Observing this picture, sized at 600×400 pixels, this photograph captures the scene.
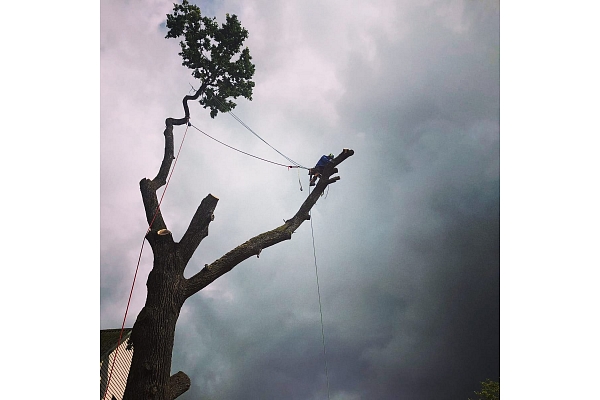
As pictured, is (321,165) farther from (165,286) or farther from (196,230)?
(165,286)

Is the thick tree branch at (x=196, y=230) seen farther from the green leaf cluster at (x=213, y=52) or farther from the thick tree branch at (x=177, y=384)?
the green leaf cluster at (x=213, y=52)

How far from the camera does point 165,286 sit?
90.7 inches

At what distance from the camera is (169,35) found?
373 centimetres

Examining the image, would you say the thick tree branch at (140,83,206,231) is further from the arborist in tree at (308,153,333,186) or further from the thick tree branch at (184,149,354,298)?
the arborist in tree at (308,153,333,186)

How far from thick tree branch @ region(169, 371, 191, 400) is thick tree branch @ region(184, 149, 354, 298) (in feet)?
1.69

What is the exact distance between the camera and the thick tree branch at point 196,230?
8.13 ft

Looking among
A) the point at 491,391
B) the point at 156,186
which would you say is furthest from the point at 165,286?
the point at 491,391

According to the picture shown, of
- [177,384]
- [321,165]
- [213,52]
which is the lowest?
[177,384]

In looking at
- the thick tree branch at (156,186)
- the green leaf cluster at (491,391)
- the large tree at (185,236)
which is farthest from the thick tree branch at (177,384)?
the green leaf cluster at (491,391)

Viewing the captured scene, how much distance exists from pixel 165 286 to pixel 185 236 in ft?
1.21
